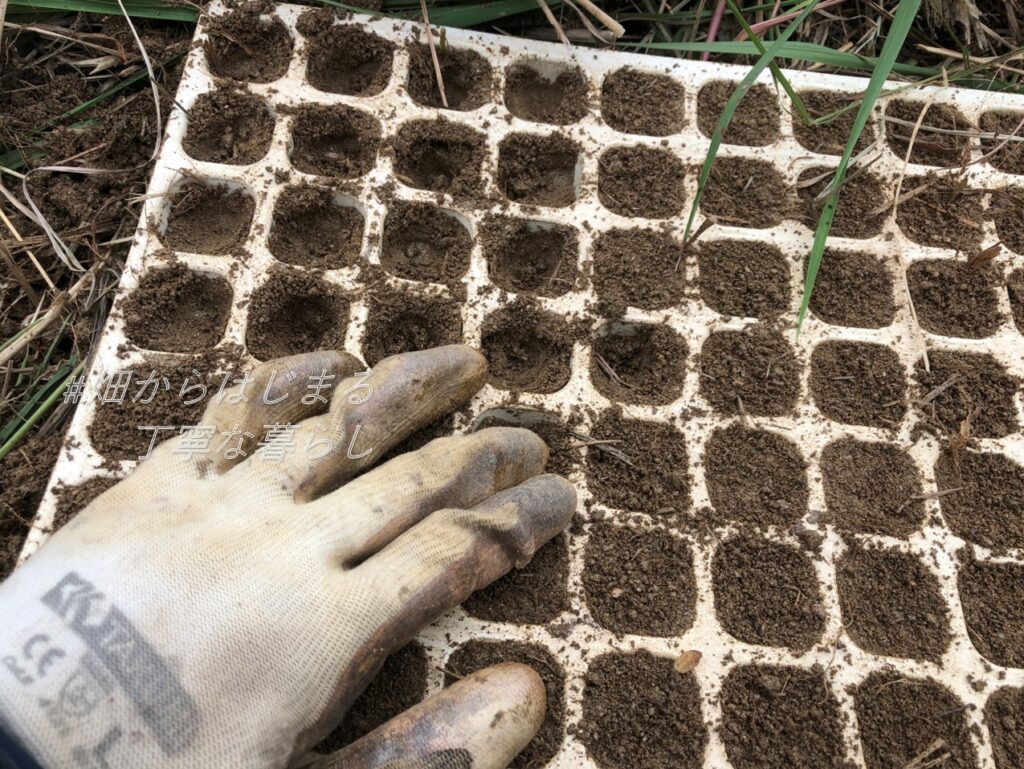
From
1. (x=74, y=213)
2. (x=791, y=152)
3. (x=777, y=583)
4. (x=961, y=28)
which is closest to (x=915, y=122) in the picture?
(x=791, y=152)

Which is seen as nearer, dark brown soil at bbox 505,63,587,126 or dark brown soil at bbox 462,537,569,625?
dark brown soil at bbox 462,537,569,625

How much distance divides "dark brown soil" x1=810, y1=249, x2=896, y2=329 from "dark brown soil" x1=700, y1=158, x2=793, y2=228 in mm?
118

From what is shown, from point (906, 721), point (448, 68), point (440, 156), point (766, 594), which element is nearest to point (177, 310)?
point (440, 156)

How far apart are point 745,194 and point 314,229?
2.40 ft

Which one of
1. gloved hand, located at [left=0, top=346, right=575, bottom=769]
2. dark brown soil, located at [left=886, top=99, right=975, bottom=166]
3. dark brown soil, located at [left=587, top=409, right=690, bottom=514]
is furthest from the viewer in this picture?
dark brown soil, located at [left=886, top=99, right=975, bottom=166]

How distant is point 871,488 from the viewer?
45.9 inches

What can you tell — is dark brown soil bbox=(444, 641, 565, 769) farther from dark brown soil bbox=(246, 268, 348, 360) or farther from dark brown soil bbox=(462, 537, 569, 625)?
dark brown soil bbox=(246, 268, 348, 360)

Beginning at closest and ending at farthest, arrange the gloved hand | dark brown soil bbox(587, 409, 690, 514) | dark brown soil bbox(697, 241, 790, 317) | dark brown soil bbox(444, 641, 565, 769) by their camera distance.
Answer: the gloved hand, dark brown soil bbox(444, 641, 565, 769), dark brown soil bbox(587, 409, 690, 514), dark brown soil bbox(697, 241, 790, 317)

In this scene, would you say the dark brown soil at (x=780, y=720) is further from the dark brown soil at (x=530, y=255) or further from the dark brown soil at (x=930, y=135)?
the dark brown soil at (x=930, y=135)

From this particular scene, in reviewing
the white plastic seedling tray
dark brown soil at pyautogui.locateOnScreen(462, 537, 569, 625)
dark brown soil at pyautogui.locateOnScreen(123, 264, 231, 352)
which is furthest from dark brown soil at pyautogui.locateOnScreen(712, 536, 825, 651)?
dark brown soil at pyautogui.locateOnScreen(123, 264, 231, 352)

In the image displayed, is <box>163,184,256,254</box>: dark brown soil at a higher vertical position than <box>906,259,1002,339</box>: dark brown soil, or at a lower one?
higher

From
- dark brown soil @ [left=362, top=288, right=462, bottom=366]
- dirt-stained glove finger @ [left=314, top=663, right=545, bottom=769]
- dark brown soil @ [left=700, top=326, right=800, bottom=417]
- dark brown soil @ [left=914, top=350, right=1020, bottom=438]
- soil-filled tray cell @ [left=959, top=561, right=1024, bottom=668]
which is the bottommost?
soil-filled tray cell @ [left=959, top=561, right=1024, bottom=668]

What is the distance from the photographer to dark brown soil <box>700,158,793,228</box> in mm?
1284

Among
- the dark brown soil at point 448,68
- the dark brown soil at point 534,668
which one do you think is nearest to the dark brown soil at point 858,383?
the dark brown soil at point 534,668
